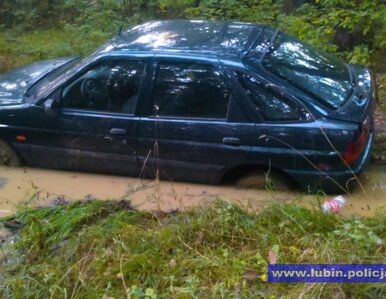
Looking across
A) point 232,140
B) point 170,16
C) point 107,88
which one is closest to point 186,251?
point 232,140

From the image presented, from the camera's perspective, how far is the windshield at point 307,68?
4.85 m

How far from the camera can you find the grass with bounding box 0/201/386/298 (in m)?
3.62

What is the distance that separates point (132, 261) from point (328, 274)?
1.33m

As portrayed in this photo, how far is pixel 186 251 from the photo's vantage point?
156 inches

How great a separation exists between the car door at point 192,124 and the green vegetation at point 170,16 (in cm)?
274

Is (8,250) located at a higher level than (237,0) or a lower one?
lower

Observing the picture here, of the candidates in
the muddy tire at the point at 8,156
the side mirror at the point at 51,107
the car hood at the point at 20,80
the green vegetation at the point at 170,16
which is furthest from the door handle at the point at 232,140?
the green vegetation at the point at 170,16

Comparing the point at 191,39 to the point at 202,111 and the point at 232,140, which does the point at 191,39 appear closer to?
the point at 202,111

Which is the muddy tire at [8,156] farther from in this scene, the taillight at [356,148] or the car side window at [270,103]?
Result: the taillight at [356,148]

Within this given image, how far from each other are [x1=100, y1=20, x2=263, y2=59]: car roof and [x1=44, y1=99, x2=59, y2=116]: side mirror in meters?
0.69

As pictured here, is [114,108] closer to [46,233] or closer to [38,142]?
[38,142]

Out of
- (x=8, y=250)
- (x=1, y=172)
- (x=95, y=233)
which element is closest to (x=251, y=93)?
(x=95, y=233)

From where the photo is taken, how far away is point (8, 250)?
14.0 ft

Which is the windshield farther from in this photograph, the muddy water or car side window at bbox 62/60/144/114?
car side window at bbox 62/60/144/114
